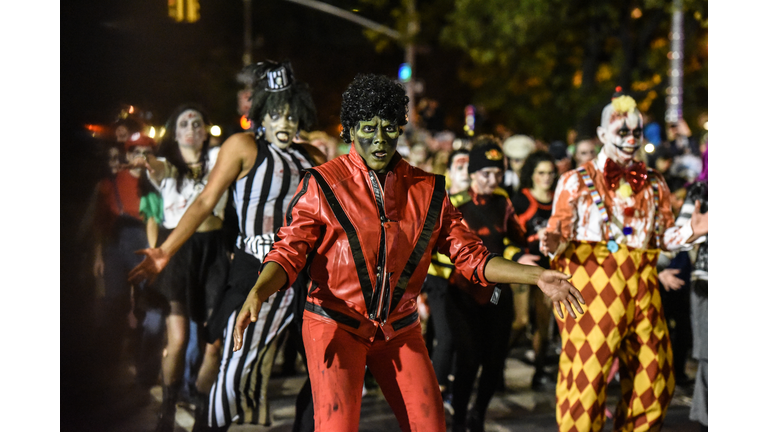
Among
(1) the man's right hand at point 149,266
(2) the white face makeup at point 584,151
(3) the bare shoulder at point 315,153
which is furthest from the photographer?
(2) the white face makeup at point 584,151

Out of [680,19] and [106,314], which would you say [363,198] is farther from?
[680,19]

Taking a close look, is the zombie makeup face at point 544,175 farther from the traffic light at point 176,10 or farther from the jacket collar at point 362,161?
the jacket collar at point 362,161

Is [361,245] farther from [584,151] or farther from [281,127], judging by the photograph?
[584,151]

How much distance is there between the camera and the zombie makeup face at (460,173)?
581cm

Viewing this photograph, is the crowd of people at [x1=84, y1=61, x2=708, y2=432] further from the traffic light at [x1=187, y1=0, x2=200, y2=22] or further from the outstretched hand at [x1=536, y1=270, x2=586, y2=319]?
the traffic light at [x1=187, y1=0, x2=200, y2=22]

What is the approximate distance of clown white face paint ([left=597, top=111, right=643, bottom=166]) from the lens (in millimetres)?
4676

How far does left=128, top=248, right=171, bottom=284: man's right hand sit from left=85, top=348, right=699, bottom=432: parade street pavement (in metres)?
0.86

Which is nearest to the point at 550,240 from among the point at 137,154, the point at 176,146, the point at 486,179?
the point at 486,179

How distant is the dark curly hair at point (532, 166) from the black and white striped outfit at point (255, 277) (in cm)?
271

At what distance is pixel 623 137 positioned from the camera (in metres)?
4.68

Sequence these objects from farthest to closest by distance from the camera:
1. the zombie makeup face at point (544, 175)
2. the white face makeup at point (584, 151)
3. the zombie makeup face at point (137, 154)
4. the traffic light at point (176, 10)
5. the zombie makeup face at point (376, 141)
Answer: the white face makeup at point (584, 151) → the zombie makeup face at point (544, 175) → the traffic light at point (176, 10) → the zombie makeup face at point (137, 154) → the zombie makeup face at point (376, 141)

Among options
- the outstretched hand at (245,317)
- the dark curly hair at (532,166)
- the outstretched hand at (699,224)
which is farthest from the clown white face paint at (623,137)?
the outstretched hand at (245,317)

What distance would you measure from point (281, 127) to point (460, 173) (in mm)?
1688

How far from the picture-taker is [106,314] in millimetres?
5125
